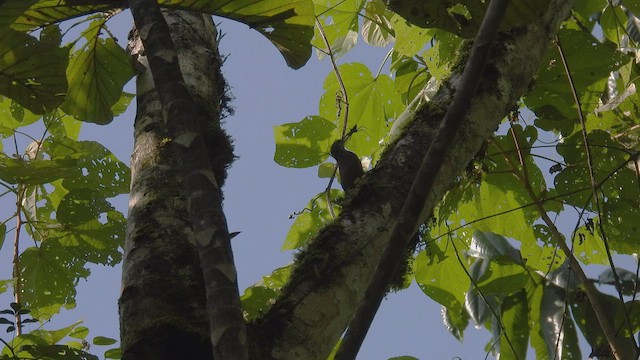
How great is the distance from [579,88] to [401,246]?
179cm

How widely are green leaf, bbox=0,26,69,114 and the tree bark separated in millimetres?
905

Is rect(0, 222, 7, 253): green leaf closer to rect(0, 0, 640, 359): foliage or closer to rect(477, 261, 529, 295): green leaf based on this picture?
rect(0, 0, 640, 359): foliage

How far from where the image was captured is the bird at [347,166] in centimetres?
261

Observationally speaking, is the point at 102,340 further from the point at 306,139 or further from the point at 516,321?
the point at 516,321

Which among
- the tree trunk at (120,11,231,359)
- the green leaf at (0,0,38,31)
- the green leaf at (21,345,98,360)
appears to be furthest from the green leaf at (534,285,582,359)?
the green leaf at (0,0,38,31)

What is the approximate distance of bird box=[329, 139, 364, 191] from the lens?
261cm

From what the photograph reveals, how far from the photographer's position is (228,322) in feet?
3.99

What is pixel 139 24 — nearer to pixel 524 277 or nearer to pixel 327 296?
pixel 327 296

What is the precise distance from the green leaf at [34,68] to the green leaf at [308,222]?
112 centimetres

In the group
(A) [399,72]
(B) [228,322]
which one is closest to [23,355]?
(B) [228,322]

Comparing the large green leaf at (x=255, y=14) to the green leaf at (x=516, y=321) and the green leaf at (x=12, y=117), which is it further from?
the green leaf at (x=516, y=321)

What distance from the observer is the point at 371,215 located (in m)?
1.74

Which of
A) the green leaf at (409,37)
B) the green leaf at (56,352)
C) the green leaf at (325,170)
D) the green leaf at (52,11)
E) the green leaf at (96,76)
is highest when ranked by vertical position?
the green leaf at (409,37)

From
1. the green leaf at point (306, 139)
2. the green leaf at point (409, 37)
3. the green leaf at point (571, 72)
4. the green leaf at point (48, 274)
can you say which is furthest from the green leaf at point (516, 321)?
the green leaf at point (48, 274)
